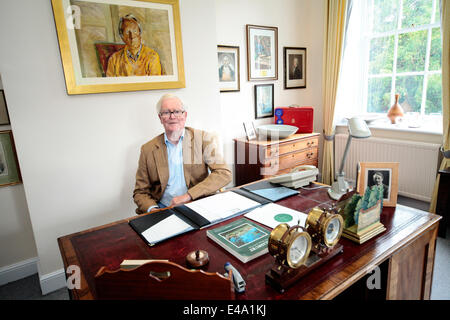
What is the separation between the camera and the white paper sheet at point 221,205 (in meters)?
1.55

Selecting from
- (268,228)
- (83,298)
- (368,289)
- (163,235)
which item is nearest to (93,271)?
(83,298)

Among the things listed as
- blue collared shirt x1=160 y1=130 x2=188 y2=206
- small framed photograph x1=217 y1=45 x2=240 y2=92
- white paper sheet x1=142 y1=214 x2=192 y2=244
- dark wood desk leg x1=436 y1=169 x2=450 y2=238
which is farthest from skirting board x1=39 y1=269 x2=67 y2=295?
dark wood desk leg x1=436 y1=169 x2=450 y2=238

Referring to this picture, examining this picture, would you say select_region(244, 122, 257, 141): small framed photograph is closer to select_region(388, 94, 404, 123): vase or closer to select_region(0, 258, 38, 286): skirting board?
select_region(388, 94, 404, 123): vase

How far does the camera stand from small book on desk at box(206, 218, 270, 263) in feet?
3.83

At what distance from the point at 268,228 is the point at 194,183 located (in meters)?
1.04

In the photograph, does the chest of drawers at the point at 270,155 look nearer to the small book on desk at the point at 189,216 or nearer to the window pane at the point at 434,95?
the window pane at the point at 434,95

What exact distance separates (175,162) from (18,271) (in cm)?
186

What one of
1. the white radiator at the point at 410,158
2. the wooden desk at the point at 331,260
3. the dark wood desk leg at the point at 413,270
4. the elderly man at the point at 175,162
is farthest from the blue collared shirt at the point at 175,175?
the white radiator at the point at 410,158

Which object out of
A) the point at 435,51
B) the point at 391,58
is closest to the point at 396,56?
the point at 391,58

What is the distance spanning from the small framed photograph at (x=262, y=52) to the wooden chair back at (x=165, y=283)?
133 inches

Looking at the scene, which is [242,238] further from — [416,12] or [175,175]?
[416,12]

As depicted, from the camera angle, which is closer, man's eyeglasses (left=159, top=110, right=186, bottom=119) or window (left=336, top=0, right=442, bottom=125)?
man's eyeglasses (left=159, top=110, right=186, bottom=119)

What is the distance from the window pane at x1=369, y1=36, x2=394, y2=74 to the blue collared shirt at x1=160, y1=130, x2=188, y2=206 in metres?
3.47

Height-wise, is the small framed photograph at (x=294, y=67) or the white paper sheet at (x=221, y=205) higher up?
the small framed photograph at (x=294, y=67)
